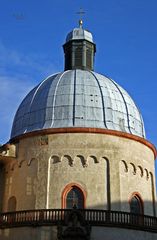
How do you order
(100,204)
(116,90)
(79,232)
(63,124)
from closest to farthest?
1. (79,232)
2. (100,204)
3. (63,124)
4. (116,90)

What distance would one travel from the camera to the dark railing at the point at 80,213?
25.0 m

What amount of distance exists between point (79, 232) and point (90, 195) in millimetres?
2759

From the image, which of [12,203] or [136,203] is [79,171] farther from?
[12,203]

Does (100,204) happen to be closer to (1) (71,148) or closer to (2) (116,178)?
(2) (116,178)

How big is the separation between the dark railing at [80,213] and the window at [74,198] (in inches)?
46.3

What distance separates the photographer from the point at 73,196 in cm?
2670

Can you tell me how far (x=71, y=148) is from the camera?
90.3ft

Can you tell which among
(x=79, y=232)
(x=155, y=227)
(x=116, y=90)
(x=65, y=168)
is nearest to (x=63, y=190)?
(x=65, y=168)

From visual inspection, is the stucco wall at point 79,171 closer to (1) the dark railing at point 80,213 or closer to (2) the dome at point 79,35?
(1) the dark railing at point 80,213

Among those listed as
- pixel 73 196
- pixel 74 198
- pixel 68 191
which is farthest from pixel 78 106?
pixel 74 198

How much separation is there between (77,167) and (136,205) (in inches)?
163

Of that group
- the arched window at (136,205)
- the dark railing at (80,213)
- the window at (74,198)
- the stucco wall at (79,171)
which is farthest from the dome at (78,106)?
the dark railing at (80,213)

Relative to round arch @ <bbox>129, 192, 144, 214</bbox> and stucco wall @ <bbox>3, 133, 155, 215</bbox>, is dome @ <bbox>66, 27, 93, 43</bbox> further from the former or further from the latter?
round arch @ <bbox>129, 192, 144, 214</bbox>

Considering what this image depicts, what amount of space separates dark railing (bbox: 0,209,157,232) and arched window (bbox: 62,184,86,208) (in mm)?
1146
